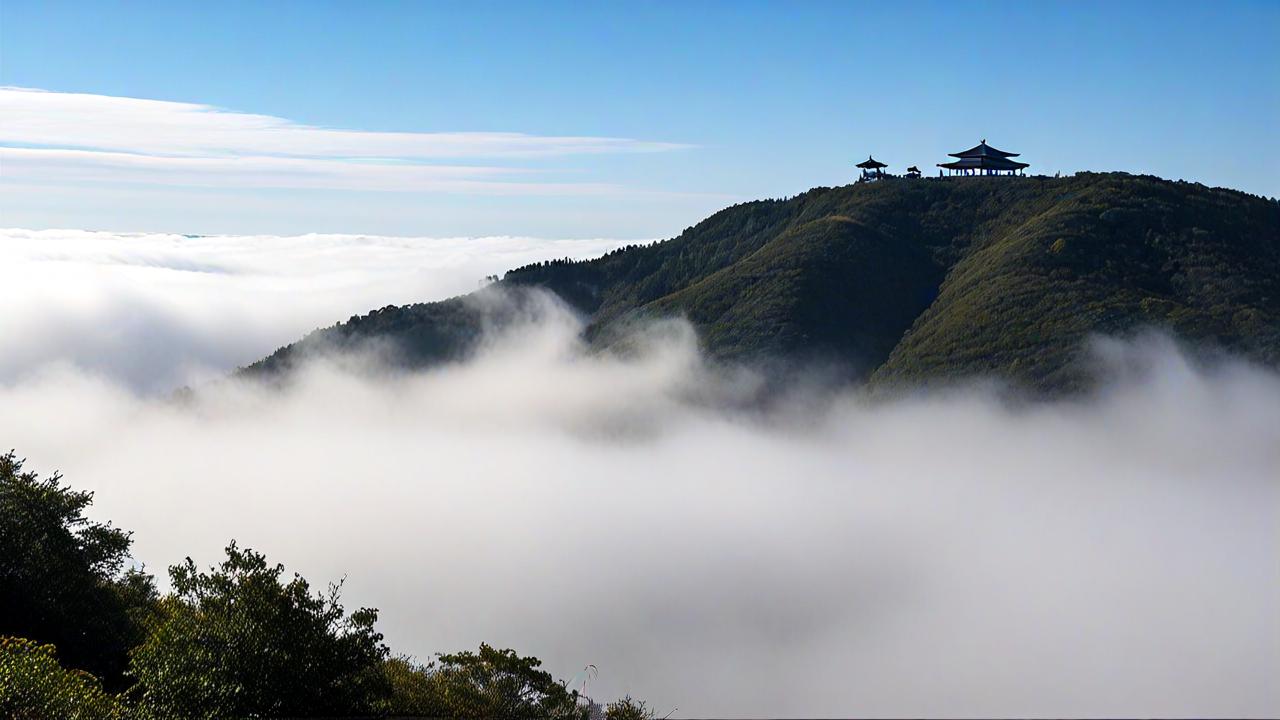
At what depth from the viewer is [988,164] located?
182875 mm

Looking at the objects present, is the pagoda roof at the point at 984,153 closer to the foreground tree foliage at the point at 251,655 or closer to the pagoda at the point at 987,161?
the pagoda at the point at 987,161

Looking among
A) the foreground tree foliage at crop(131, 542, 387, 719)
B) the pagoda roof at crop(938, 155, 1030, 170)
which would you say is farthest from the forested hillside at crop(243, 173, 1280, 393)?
the foreground tree foliage at crop(131, 542, 387, 719)

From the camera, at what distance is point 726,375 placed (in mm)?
157500

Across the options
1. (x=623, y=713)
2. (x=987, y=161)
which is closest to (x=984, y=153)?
(x=987, y=161)

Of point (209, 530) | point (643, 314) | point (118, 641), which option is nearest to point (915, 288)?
point (643, 314)

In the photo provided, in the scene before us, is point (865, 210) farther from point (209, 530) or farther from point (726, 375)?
point (209, 530)

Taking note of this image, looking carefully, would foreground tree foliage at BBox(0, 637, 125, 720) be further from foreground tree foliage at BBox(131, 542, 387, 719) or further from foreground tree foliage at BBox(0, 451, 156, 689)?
foreground tree foliage at BBox(0, 451, 156, 689)

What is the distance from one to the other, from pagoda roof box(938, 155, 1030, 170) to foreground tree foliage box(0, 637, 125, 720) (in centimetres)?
17783

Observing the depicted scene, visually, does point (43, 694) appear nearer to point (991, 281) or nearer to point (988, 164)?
point (991, 281)

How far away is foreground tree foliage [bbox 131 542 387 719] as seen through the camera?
24922 millimetres

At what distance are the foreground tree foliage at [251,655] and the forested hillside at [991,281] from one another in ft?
394

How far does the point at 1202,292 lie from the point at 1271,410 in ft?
72.3

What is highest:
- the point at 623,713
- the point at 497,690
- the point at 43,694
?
the point at 497,690

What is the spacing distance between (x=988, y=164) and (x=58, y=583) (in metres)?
174
